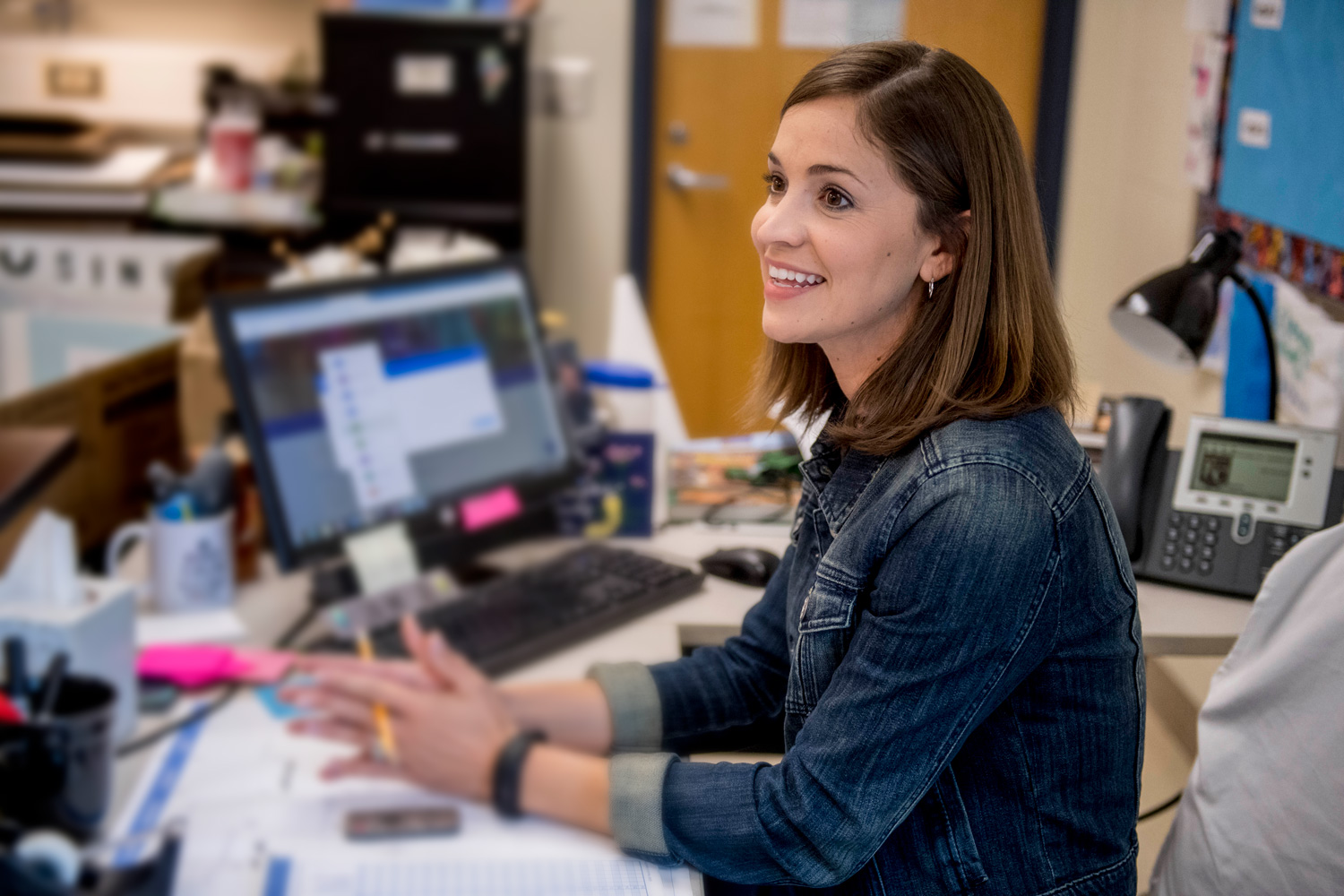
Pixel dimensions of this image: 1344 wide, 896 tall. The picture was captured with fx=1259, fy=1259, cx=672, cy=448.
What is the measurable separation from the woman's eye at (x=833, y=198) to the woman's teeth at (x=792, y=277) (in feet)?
0.17

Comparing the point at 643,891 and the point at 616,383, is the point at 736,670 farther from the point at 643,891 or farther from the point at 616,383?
the point at 616,383

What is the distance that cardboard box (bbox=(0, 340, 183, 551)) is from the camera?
1773 millimetres

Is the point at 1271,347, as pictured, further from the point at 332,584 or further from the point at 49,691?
the point at 49,691

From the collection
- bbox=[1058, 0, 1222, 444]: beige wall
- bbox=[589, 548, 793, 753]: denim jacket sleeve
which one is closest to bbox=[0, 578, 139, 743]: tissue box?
bbox=[589, 548, 793, 753]: denim jacket sleeve

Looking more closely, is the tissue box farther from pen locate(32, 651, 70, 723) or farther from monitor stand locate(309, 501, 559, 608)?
monitor stand locate(309, 501, 559, 608)

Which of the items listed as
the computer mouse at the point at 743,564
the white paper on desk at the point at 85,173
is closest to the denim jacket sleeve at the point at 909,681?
the computer mouse at the point at 743,564

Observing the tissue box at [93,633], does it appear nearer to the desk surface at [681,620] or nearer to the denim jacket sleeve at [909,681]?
the desk surface at [681,620]

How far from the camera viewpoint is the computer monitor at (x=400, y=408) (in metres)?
1.24

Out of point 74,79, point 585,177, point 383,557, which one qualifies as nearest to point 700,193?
point 585,177

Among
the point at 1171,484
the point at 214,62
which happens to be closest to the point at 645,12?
the point at 214,62

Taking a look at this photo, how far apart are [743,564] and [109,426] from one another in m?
1.04

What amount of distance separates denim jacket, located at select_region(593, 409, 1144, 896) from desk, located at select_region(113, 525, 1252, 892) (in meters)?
0.29

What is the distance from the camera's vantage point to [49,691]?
80 cm

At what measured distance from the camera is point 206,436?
6.08 ft
